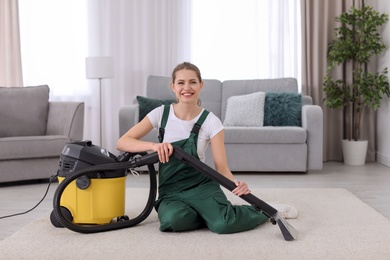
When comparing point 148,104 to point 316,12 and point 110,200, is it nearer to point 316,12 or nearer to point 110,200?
point 316,12

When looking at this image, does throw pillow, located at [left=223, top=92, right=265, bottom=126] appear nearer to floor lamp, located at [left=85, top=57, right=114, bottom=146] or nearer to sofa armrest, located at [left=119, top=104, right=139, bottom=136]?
sofa armrest, located at [left=119, top=104, right=139, bottom=136]

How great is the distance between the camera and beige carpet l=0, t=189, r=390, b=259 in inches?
85.5

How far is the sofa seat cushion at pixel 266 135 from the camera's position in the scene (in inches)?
180

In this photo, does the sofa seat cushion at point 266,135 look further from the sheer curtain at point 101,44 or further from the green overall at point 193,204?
the green overall at point 193,204

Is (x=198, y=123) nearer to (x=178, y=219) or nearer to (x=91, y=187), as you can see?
(x=178, y=219)

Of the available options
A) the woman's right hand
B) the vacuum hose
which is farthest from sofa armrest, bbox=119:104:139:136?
the woman's right hand

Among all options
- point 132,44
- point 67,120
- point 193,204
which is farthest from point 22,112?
point 193,204

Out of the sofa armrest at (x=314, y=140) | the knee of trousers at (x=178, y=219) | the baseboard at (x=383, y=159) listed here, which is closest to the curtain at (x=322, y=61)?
the baseboard at (x=383, y=159)

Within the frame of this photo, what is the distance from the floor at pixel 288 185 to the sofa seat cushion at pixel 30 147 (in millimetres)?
231

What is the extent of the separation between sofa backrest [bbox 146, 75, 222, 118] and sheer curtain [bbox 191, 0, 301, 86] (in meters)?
0.41

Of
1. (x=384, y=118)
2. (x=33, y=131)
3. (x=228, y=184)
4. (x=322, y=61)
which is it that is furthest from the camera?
(x=322, y=61)

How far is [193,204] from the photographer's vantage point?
2.57 m

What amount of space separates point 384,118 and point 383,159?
0.39 meters

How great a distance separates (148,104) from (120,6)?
1.40 m
